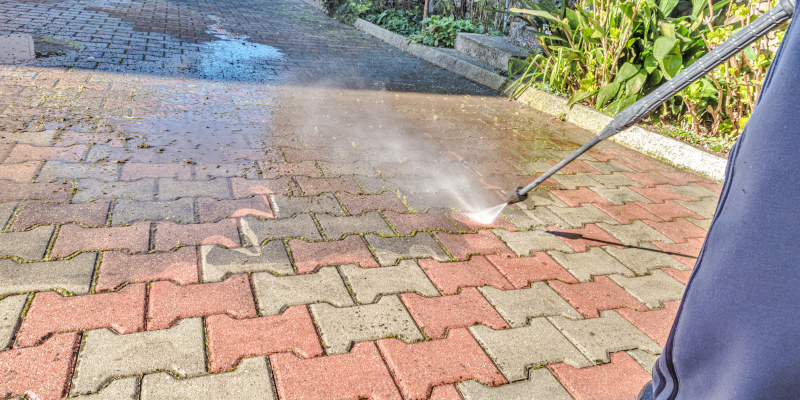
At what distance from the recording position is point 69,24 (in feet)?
23.9

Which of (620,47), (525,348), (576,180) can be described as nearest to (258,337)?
(525,348)

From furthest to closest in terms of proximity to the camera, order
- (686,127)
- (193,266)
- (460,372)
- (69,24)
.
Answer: (69,24), (686,127), (193,266), (460,372)

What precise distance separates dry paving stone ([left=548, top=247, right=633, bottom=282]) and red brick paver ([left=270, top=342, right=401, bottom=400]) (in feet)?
3.60

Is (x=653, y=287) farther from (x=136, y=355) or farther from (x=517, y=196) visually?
(x=136, y=355)

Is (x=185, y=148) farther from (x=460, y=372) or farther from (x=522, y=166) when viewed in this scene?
(x=460, y=372)

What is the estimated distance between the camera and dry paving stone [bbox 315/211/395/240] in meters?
2.50

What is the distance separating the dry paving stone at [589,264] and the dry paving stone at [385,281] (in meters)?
0.68

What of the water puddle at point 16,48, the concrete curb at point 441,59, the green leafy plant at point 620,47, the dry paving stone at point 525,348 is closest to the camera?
the dry paving stone at point 525,348

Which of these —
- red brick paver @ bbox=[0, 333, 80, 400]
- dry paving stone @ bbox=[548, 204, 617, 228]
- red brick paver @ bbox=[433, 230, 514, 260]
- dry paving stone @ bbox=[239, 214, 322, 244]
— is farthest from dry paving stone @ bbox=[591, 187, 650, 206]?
red brick paver @ bbox=[0, 333, 80, 400]

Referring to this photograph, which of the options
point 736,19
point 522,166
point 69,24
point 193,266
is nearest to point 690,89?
point 736,19

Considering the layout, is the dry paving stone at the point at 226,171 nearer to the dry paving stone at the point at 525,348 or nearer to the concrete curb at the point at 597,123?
the dry paving stone at the point at 525,348

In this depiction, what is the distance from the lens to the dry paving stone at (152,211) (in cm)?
242

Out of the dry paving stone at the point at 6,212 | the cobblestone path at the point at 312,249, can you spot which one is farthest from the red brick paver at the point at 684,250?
the dry paving stone at the point at 6,212

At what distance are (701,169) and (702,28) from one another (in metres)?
1.37
